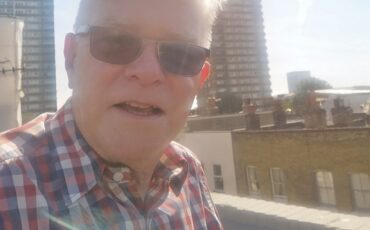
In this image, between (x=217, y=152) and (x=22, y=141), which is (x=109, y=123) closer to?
(x=22, y=141)

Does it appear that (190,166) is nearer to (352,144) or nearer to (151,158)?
(151,158)

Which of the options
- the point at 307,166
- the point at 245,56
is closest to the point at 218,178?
the point at 307,166

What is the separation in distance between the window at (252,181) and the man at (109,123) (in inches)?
698

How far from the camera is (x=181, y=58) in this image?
1.38m

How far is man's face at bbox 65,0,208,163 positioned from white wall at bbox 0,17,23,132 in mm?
7354

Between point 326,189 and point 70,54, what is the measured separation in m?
16.4

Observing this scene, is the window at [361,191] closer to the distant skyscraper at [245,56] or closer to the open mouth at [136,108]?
the open mouth at [136,108]

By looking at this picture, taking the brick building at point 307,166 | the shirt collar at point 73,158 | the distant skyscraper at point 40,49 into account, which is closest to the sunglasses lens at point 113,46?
the shirt collar at point 73,158

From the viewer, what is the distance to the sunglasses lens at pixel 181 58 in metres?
1.33

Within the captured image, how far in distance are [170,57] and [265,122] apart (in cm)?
2487

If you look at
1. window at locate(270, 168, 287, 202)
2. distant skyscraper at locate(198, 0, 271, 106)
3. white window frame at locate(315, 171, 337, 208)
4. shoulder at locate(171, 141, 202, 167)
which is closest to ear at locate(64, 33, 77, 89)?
shoulder at locate(171, 141, 202, 167)

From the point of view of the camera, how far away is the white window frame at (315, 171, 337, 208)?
53.0 ft

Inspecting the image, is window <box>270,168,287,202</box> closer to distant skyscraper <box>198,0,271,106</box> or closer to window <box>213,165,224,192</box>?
window <box>213,165,224,192</box>

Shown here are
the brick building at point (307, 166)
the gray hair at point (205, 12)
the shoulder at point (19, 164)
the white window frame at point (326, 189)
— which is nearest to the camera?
the shoulder at point (19, 164)
